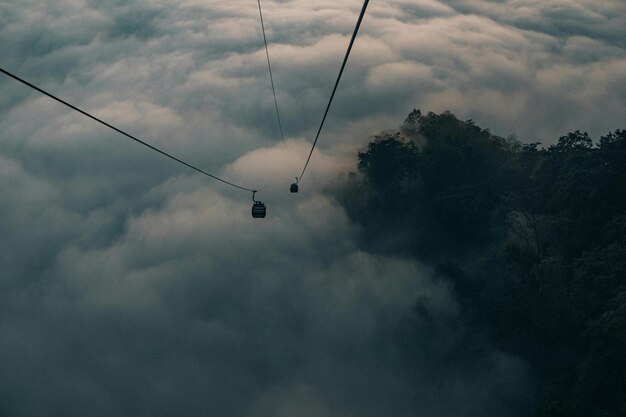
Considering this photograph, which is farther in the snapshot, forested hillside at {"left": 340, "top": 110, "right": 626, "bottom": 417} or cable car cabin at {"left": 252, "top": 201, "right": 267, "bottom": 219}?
forested hillside at {"left": 340, "top": 110, "right": 626, "bottom": 417}

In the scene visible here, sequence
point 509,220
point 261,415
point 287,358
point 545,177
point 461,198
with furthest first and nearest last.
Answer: point 287,358, point 261,415, point 461,198, point 509,220, point 545,177

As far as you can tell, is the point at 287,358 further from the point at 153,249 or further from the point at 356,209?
the point at 153,249

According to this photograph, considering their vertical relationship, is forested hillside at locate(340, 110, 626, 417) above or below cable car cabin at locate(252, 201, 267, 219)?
below

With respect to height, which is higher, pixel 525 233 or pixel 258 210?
pixel 258 210

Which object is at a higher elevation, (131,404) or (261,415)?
(261,415)

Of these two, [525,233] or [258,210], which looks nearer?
[258,210]

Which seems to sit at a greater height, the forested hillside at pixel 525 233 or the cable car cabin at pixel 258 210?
the cable car cabin at pixel 258 210

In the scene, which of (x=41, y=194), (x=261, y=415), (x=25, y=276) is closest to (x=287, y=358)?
(x=261, y=415)

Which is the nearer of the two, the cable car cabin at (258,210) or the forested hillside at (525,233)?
the cable car cabin at (258,210)
